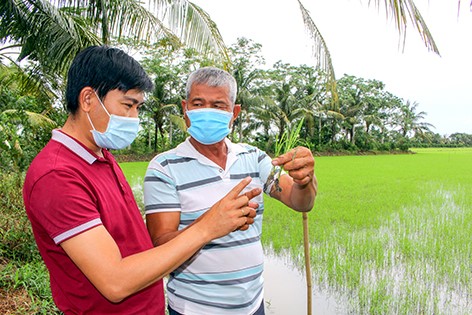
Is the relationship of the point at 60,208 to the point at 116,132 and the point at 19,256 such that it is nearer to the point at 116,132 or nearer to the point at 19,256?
the point at 116,132

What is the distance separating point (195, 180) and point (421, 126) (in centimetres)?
4742

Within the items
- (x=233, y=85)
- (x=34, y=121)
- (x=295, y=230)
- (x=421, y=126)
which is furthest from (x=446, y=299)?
(x=421, y=126)

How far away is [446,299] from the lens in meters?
3.93

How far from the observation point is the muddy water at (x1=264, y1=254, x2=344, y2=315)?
3.92 meters

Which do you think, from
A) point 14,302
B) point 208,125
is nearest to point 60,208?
point 208,125

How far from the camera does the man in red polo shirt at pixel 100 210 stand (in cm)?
90

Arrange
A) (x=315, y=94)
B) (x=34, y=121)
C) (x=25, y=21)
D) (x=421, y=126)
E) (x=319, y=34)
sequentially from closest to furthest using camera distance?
(x=319, y=34) < (x=25, y=21) < (x=34, y=121) < (x=315, y=94) < (x=421, y=126)

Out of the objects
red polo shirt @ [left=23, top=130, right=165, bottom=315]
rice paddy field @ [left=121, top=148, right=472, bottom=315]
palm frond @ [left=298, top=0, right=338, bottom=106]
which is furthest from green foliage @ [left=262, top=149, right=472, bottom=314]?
red polo shirt @ [left=23, top=130, right=165, bottom=315]

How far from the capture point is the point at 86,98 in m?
1.12

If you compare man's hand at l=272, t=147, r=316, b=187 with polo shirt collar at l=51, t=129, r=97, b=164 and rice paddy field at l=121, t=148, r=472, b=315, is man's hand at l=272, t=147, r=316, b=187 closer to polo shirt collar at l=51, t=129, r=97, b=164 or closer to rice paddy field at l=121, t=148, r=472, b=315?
polo shirt collar at l=51, t=129, r=97, b=164

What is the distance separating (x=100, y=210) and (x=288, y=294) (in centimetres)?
369

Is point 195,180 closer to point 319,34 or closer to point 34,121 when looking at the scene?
point 319,34

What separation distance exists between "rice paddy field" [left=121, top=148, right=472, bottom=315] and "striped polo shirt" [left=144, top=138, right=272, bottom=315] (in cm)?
280

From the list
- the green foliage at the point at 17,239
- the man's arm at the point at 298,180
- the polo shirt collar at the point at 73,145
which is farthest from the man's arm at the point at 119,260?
the green foliage at the point at 17,239
